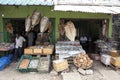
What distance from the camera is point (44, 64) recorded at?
43.5 feet

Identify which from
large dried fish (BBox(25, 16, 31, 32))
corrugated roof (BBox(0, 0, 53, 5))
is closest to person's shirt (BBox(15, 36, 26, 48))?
→ large dried fish (BBox(25, 16, 31, 32))

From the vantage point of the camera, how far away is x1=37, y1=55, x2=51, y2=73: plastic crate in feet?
42.2

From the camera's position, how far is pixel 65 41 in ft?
51.1

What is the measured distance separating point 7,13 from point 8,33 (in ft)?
4.45

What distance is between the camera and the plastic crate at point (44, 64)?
42.2ft

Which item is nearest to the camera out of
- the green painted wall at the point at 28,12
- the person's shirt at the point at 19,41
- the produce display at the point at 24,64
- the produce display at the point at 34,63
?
the produce display at the point at 24,64

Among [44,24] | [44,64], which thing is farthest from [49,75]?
[44,24]

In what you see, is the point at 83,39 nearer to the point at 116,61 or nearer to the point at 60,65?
the point at 116,61

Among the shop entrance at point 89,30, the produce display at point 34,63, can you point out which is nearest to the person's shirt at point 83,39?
the shop entrance at point 89,30

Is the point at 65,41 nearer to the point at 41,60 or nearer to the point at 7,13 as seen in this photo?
the point at 41,60

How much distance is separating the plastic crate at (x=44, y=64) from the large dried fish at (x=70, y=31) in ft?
7.04

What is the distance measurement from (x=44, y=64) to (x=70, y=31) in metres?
3.18

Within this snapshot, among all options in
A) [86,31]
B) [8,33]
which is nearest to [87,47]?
[86,31]

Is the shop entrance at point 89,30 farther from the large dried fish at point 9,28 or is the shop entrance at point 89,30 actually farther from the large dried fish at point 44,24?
the large dried fish at point 9,28
